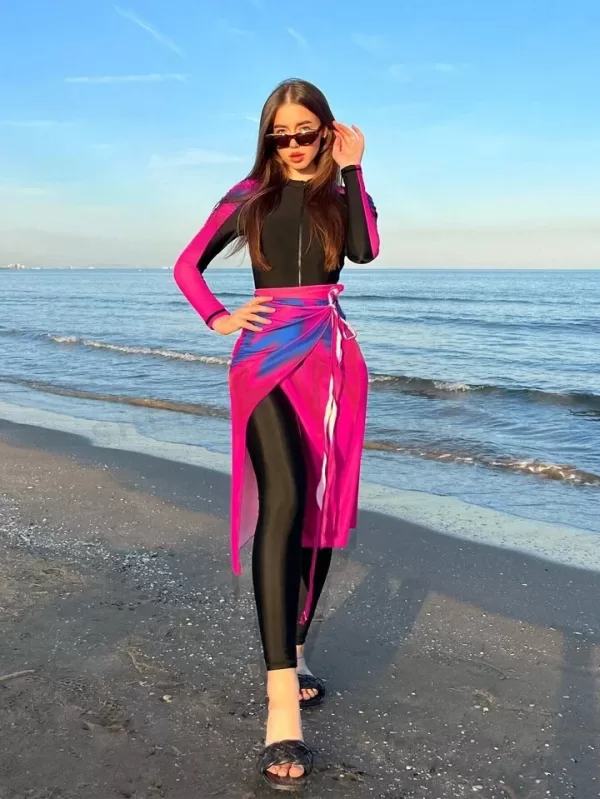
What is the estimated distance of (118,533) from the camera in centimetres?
413

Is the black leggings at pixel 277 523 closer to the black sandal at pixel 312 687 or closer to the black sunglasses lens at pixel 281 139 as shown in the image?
the black sandal at pixel 312 687

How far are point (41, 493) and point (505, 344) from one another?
16422mm

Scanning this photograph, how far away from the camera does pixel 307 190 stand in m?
2.45

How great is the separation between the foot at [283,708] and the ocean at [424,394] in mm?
3482

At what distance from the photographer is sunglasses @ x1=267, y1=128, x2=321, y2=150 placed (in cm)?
238

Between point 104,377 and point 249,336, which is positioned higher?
point 249,336

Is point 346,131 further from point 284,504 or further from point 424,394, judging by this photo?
point 424,394

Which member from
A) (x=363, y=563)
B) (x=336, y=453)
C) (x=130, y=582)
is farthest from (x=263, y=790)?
(x=363, y=563)

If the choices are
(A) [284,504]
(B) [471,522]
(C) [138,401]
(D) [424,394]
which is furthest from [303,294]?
(D) [424,394]

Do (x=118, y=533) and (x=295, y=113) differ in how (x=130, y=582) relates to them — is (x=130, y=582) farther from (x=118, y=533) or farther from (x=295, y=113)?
(x=295, y=113)

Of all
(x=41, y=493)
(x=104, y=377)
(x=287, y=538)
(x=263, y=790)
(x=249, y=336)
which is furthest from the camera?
(x=104, y=377)

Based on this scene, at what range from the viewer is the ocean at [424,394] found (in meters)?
6.39

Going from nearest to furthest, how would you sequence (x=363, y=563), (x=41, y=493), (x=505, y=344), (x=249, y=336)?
(x=249, y=336)
(x=363, y=563)
(x=41, y=493)
(x=505, y=344)

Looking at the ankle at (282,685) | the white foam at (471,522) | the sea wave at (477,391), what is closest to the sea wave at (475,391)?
the sea wave at (477,391)
